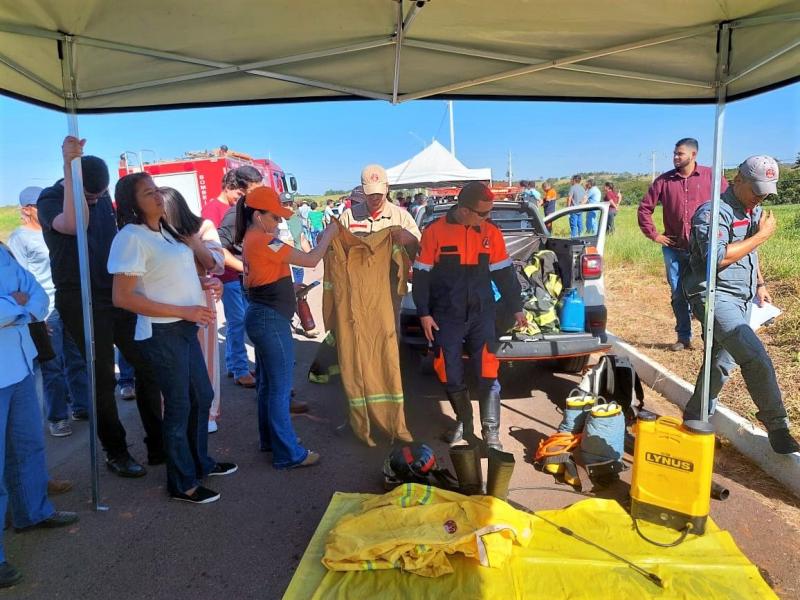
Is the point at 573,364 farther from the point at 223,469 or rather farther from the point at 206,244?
the point at 206,244

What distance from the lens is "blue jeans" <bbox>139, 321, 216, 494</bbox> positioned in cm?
306

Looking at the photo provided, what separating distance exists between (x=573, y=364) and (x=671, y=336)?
6.56ft

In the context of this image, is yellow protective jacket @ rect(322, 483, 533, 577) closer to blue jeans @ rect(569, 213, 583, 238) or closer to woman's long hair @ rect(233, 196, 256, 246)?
woman's long hair @ rect(233, 196, 256, 246)

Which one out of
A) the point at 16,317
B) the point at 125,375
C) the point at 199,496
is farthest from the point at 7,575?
the point at 125,375

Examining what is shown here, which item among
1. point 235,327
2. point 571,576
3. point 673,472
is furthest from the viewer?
point 235,327

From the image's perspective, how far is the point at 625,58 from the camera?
11.8ft

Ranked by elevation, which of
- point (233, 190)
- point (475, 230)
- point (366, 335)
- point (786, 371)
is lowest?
point (786, 371)

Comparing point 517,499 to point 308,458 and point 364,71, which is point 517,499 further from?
point 364,71

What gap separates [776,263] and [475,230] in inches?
288

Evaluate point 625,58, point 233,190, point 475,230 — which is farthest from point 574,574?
point 233,190

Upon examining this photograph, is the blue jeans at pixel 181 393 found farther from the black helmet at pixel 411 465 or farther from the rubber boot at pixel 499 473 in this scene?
the rubber boot at pixel 499 473

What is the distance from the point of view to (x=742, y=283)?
3422mm

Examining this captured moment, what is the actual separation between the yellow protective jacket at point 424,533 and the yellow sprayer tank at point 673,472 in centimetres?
68

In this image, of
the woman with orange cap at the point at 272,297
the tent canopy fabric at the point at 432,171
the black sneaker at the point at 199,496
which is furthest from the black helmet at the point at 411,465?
the tent canopy fabric at the point at 432,171
